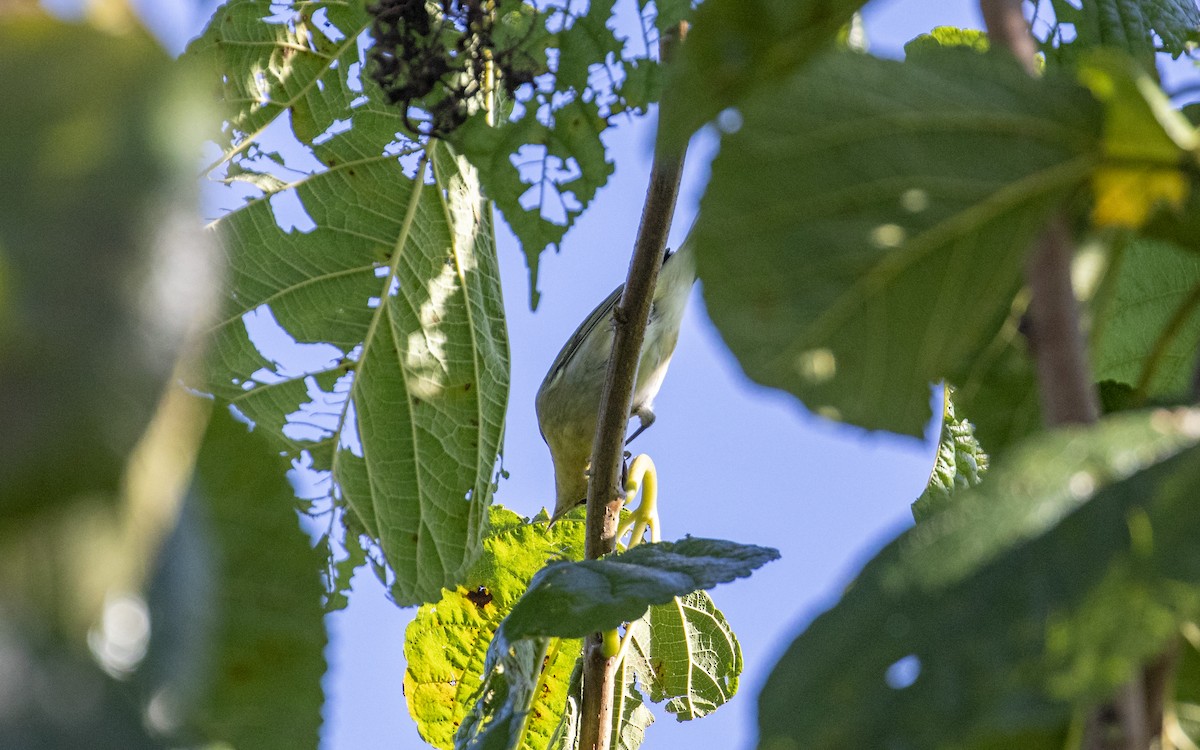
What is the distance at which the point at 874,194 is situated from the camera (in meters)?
0.94

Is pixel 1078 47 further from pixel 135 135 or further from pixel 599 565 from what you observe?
pixel 135 135

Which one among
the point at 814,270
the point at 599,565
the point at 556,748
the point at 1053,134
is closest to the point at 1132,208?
the point at 1053,134

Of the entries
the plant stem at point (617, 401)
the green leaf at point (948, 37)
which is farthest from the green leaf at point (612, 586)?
the green leaf at point (948, 37)

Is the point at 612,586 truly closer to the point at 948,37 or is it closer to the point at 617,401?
the point at 617,401

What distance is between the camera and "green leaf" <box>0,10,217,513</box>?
1.45 feet

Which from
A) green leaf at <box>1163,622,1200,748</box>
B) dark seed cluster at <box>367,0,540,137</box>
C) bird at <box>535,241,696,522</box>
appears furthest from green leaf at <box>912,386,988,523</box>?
bird at <box>535,241,696,522</box>

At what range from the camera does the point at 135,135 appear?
495mm

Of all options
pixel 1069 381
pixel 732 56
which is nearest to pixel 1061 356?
pixel 1069 381

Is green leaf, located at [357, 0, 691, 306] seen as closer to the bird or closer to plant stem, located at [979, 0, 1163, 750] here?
plant stem, located at [979, 0, 1163, 750]

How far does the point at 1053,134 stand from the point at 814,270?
0.67 feet

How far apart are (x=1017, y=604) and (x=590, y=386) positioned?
4.67 m

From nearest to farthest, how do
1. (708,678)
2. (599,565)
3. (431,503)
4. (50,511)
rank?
1. (50,511)
2. (599,565)
3. (431,503)
4. (708,678)

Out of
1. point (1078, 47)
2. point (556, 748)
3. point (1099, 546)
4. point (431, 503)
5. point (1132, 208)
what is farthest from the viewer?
point (431, 503)

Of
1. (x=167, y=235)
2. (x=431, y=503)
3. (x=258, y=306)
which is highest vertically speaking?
(x=258, y=306)
